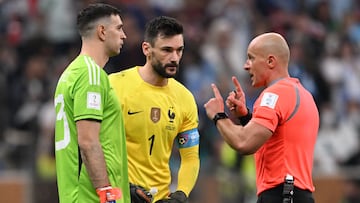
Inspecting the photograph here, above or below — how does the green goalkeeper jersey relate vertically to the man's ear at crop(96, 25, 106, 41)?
below

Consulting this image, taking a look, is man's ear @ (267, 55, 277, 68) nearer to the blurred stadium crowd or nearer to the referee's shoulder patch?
the referee's shoulder patch

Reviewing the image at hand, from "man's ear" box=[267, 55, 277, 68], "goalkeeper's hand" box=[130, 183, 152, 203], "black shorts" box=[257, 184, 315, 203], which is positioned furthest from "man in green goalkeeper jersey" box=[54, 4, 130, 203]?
"man's ear" box=[267, 55, 277, 68]

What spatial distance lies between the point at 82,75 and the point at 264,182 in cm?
189

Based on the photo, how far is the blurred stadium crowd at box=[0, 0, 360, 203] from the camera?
16312mm

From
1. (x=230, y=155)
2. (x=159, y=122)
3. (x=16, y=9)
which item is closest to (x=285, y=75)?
(x=159, y=122)

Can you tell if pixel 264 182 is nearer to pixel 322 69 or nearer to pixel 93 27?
pixel 93 27

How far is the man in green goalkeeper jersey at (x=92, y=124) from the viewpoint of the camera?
8.42 metres

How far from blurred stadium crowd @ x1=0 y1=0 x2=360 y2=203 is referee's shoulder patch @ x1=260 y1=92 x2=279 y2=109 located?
22.4 feet

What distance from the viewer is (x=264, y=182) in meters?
9.31

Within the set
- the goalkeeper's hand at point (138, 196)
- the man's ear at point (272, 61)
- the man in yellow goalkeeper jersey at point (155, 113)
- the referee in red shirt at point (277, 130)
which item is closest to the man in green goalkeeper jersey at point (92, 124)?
the goalkeeper's hand at point (138, 196)

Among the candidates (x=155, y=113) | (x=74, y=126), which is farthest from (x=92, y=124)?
(x=155, y=113)

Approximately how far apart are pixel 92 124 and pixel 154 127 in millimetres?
1364

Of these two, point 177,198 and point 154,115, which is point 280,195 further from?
point 154,115

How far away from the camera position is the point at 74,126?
28.1 feet
